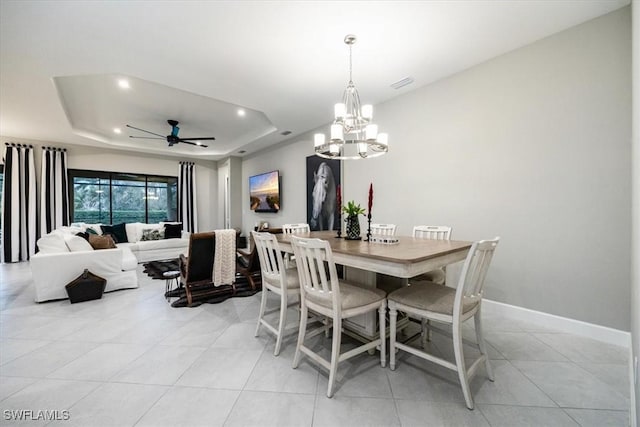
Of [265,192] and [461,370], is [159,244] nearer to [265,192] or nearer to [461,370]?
[265,192]

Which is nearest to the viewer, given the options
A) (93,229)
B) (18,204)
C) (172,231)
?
(93,229)

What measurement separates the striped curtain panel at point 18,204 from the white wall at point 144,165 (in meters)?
0.21

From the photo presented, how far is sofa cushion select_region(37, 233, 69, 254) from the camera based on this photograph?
3236mm

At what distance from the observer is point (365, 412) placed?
4.62 feet

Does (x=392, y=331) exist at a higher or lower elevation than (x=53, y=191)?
lower

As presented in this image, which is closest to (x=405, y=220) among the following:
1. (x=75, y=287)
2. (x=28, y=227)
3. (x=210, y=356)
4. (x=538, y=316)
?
(x=538, y=316)

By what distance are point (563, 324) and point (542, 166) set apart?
1503mm

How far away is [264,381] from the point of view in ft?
5.47

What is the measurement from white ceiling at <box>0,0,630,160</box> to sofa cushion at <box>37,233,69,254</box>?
196 centimetres

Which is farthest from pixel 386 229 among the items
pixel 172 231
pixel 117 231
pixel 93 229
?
pixel 117 231

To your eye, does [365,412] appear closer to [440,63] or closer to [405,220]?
[405,220]

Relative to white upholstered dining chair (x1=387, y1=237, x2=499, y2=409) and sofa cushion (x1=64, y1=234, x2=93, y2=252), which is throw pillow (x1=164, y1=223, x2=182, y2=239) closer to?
sofa cushion (x1=64, y1=234, x2=93, y2=252)

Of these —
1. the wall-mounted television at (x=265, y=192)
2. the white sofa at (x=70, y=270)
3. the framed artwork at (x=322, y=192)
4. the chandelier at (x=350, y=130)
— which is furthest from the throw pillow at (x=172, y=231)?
the chandelier at (x=350, y=130)

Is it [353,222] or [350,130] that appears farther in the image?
[350,130]
